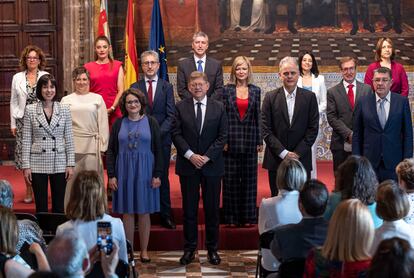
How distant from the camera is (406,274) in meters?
3.73

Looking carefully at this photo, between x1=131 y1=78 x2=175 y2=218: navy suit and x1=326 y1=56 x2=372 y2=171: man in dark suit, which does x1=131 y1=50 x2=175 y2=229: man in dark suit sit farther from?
x1=326 y1=56 x2=372 y2=171: man in dark suit

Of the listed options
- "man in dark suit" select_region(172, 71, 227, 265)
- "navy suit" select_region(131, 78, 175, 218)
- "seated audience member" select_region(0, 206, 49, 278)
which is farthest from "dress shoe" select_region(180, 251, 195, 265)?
"seated audience member" select_region(0, 206, 49, 278)


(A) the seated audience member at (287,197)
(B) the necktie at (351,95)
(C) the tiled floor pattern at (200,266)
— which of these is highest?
(B) the necktie at (351,95)

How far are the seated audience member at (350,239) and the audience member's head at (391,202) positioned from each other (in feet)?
3.10

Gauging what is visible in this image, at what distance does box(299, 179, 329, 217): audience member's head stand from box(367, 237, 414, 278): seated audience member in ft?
5.90

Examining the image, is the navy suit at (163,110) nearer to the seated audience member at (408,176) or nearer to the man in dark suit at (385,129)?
the man in dark suit at (385,129)

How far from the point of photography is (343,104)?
32.3 feet

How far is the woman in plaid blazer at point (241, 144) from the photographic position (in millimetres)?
9258

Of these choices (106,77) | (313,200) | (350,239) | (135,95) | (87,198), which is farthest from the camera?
(106,77)

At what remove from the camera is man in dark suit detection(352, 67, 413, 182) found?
884 centimetres

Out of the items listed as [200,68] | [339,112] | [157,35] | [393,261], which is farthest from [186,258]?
[393,261]

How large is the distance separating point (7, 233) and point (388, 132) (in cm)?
510

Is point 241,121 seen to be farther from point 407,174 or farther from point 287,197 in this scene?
point 407,174

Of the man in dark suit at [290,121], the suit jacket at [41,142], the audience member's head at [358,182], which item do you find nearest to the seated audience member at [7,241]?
the audience member's head at [358,182]
